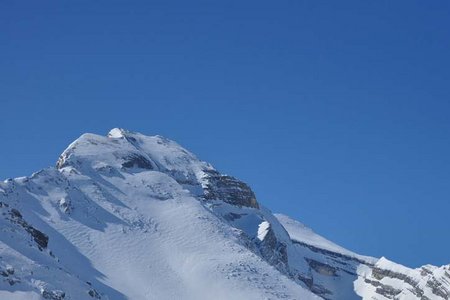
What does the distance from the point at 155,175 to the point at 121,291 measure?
153 feet

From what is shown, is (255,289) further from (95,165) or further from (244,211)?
(244,211)

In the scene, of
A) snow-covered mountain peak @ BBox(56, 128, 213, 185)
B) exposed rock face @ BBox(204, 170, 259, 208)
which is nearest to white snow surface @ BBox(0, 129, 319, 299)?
snow-covered mountain peak @ BBox(56, 128, 213, 185)

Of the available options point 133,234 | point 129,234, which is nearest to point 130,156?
point 133,234

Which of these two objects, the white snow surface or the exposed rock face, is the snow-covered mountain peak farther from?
the exposed rock face

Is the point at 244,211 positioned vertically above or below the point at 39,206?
above

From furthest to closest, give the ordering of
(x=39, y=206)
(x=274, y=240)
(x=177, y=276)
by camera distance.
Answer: (x=274, y=240), (x=39, y=206), (x=177, y=276)

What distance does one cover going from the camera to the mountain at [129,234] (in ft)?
230

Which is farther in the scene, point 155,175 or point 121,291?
point 155,175

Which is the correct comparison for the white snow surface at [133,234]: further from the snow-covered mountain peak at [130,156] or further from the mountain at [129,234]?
the snow-covered mountain peak at [130,156]

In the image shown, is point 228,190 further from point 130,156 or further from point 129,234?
point 129,234

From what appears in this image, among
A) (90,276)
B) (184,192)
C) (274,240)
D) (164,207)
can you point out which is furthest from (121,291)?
(274,240)

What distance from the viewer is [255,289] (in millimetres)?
101625

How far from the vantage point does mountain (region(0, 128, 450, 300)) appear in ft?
230

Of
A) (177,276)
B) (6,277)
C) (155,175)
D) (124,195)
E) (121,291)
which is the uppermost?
(155,175)
